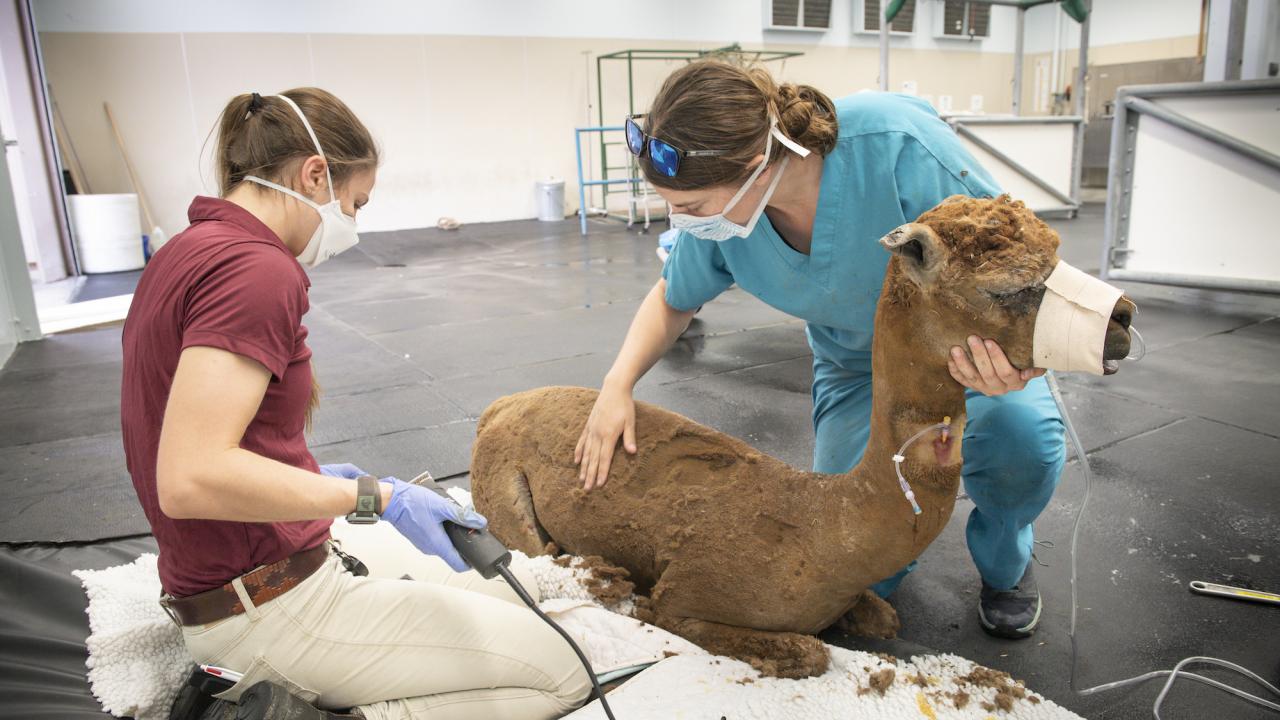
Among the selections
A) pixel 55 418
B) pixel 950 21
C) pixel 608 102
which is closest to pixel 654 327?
pixel 55 418

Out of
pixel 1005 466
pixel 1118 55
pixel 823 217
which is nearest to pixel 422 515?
pixel 823 217

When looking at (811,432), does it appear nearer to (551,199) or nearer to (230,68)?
(551,199)

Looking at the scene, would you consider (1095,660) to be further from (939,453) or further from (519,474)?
(519,474)

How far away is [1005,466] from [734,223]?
0.93m

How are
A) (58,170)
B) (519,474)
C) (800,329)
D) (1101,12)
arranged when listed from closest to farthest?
(519,474) < (800,329) < (58,170) < (1101,12)

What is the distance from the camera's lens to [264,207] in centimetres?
173

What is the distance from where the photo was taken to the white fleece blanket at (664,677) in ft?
6.19

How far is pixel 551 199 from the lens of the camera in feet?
44.2

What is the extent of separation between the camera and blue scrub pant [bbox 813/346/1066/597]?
2076 mm

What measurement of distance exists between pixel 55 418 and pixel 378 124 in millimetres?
8970

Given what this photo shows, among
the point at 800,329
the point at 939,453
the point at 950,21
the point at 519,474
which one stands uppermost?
the point at 950,21

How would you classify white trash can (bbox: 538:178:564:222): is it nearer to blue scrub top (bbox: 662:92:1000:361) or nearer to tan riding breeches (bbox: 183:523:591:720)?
blue scrub top (bbox: 662:92:1000:361)

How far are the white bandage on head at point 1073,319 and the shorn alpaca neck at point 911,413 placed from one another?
0.67ft

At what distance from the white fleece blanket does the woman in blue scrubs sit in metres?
0.35
